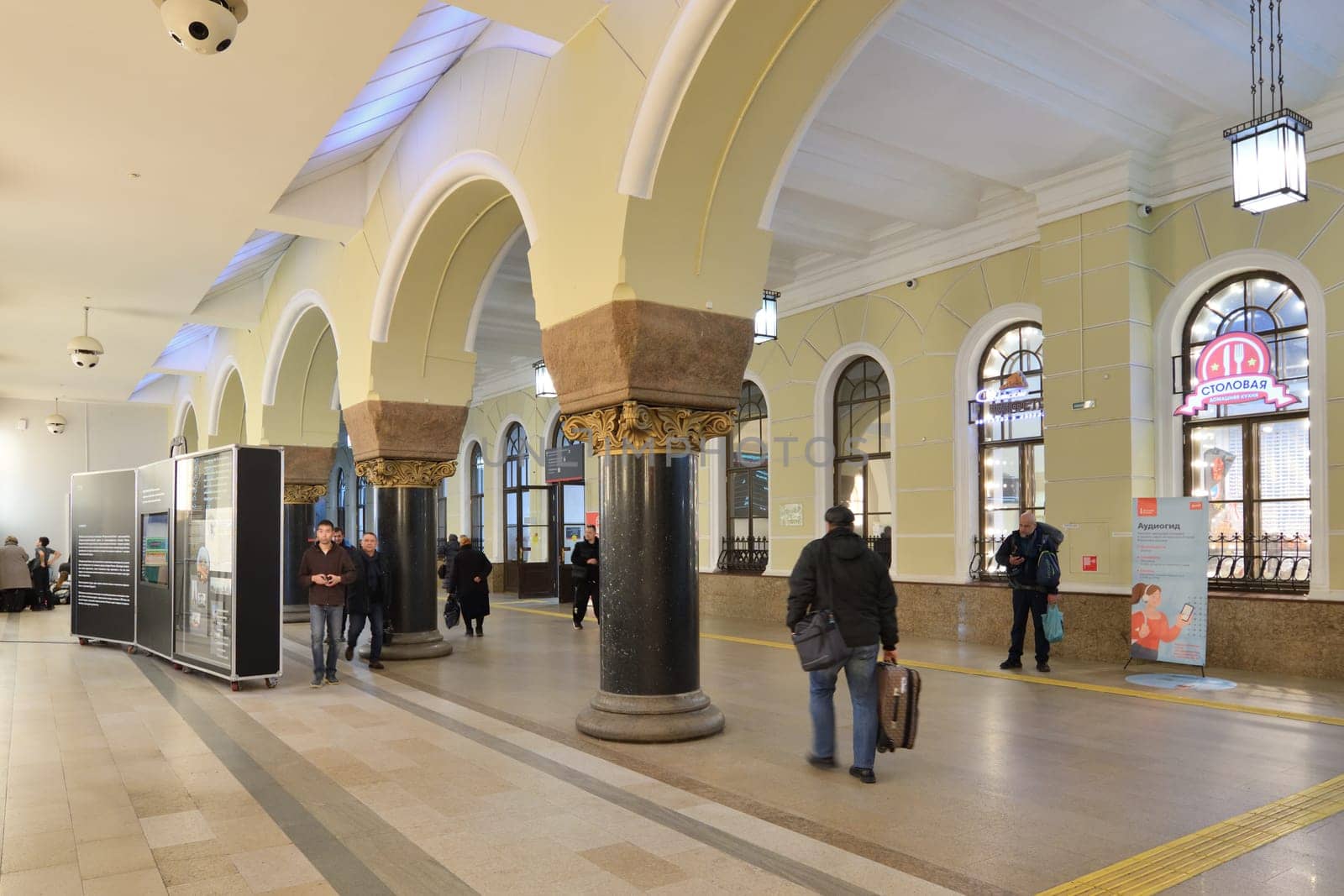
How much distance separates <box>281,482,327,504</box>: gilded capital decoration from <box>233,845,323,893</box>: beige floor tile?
10.8 metres

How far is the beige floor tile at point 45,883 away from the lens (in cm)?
357

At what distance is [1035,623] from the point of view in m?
8.48

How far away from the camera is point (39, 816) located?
452cm

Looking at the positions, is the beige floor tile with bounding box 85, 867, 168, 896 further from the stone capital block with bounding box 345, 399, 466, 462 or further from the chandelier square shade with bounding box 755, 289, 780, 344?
the chandelier square shade with bounding box 755, 289, 780, 344

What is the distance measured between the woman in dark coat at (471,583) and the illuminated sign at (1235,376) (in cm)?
779

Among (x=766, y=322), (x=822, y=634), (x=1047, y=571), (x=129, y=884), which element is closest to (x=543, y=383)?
(x=766, y=322)

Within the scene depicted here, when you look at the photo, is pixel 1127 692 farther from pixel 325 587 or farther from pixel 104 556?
pixel 104 556

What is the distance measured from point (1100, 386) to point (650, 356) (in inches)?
222

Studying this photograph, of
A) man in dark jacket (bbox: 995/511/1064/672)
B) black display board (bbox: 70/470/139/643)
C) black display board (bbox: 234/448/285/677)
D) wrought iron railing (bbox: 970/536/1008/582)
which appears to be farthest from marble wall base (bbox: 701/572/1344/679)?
black display board (bbox: 70/470/139/643)

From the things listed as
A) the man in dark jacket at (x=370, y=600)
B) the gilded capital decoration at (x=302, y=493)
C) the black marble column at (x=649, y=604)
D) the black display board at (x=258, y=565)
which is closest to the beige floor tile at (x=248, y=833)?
the black marble column at (x=649, y=604)

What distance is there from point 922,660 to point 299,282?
9172mm

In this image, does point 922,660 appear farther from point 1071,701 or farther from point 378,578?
point 378,578

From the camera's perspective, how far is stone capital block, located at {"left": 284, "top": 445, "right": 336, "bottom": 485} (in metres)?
14.2

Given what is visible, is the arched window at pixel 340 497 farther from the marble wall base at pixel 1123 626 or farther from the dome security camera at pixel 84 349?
the marble wall base at pixel 1123 626
